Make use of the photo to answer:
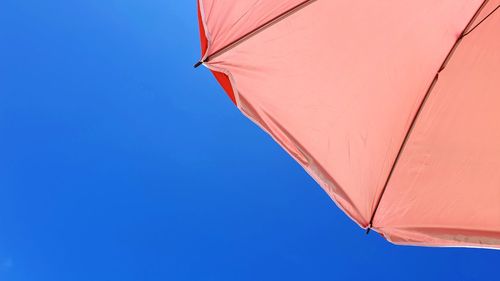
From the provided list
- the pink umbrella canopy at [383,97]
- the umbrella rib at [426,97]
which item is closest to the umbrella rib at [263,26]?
the pink umbrella canopy at [383,97]

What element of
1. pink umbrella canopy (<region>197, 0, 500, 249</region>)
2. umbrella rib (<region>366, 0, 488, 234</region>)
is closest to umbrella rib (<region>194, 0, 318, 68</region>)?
pink umbrella canopy (<region>197, 0, 500, 249</region>)

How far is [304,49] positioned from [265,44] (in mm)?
217

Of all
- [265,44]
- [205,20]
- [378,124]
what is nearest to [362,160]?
[378,124]

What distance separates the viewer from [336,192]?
8.18 feet

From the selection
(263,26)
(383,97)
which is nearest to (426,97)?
(383,97)

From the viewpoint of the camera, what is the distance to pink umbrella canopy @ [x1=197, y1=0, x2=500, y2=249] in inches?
82.7

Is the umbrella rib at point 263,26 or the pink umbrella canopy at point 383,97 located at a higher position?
the umbrella rib at point 263,26

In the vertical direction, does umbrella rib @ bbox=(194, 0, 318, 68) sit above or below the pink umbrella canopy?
above

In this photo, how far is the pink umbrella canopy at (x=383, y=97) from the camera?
82.7 inches

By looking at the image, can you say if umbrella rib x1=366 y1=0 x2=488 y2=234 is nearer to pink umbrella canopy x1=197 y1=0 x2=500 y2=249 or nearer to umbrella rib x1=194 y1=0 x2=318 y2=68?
pink umbrella canopy x1=197 y1=0 x2=500 y2=249

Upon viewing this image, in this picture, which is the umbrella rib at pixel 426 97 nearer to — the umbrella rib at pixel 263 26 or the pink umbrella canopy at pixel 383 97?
the pink umbrella canopy at pixel 383 97

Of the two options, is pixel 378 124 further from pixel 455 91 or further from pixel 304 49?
pixel 304 49

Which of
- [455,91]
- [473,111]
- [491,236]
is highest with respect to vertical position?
[455,91]

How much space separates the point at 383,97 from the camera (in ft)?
7.52
